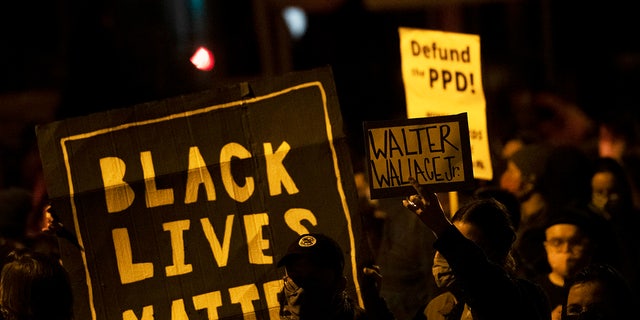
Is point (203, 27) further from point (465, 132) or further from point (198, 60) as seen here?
point (465, 132)

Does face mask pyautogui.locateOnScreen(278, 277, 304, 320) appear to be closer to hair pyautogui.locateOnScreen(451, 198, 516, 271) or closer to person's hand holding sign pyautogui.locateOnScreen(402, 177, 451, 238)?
person's hand holding sign pyautogui.locateOnScreen(402, 177, 451, 238)

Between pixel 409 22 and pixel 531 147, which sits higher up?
pixel 409 22

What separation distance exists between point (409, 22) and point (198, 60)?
1683 cm

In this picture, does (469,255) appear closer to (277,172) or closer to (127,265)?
(277,172)

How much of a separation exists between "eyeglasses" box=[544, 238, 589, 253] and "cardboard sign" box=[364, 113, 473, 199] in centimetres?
A: 149

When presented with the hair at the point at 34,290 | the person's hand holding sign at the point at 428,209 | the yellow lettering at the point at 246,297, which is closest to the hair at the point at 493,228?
the person's hand holding sign at the point at 428,209

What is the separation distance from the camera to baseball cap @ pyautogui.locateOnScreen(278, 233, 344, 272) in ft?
15.7

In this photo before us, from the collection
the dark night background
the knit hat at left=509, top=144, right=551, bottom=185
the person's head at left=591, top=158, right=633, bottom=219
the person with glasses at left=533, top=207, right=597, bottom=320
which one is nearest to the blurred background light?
the dark night background

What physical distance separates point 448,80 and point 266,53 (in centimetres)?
718

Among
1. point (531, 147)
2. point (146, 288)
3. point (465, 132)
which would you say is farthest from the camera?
point (531, 147)

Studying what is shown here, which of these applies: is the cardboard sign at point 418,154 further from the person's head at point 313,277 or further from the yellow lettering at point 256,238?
the yellow lettering at point 256,238

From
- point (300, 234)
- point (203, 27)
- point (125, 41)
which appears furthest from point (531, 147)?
point (203, 27)

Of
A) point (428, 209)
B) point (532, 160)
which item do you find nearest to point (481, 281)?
point (428, 209)

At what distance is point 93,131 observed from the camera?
547 cm
